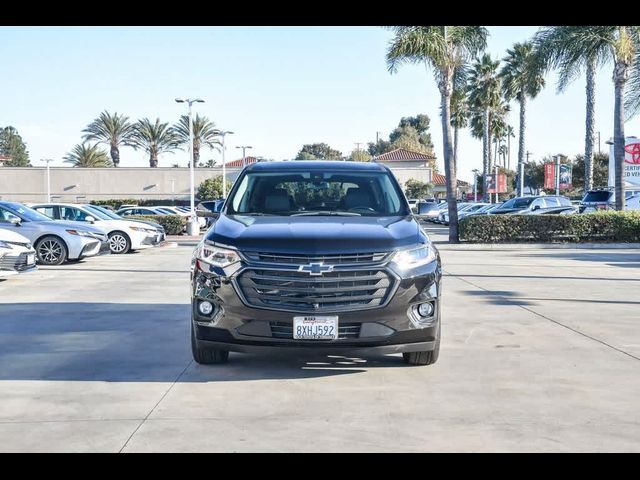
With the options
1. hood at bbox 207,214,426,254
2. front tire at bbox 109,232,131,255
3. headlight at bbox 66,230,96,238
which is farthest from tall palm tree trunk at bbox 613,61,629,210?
hood at bbox 207,214,426,254

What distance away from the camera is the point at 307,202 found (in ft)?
27.0

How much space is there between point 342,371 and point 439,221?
147 feet

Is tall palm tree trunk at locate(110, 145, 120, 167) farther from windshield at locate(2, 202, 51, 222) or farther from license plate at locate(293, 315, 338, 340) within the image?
license plate at locate(293, 315, 338, 340)

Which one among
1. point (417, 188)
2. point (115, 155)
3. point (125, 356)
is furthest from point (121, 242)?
point (417, 188)

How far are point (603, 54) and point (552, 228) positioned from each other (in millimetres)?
6469

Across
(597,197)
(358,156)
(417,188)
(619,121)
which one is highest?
(358,156)

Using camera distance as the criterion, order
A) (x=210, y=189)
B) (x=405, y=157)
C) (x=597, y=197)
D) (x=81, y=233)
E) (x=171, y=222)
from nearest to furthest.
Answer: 1. (x=81, y=233)
2. (x=597, y=197)
3. (x=171, y=222)
4. (x=210, y=189)
5. (x=405, y=157)

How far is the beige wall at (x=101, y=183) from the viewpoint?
6688 centimetres

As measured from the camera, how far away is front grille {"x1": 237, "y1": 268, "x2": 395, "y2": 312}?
21.6ft

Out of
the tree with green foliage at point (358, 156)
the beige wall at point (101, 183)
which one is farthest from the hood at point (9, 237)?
the tree with green foliage at point (358, 156)

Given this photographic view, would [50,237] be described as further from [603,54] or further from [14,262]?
[603,54]

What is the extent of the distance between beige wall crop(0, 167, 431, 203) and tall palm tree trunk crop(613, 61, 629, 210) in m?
42.2

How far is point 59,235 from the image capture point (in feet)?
60.3
